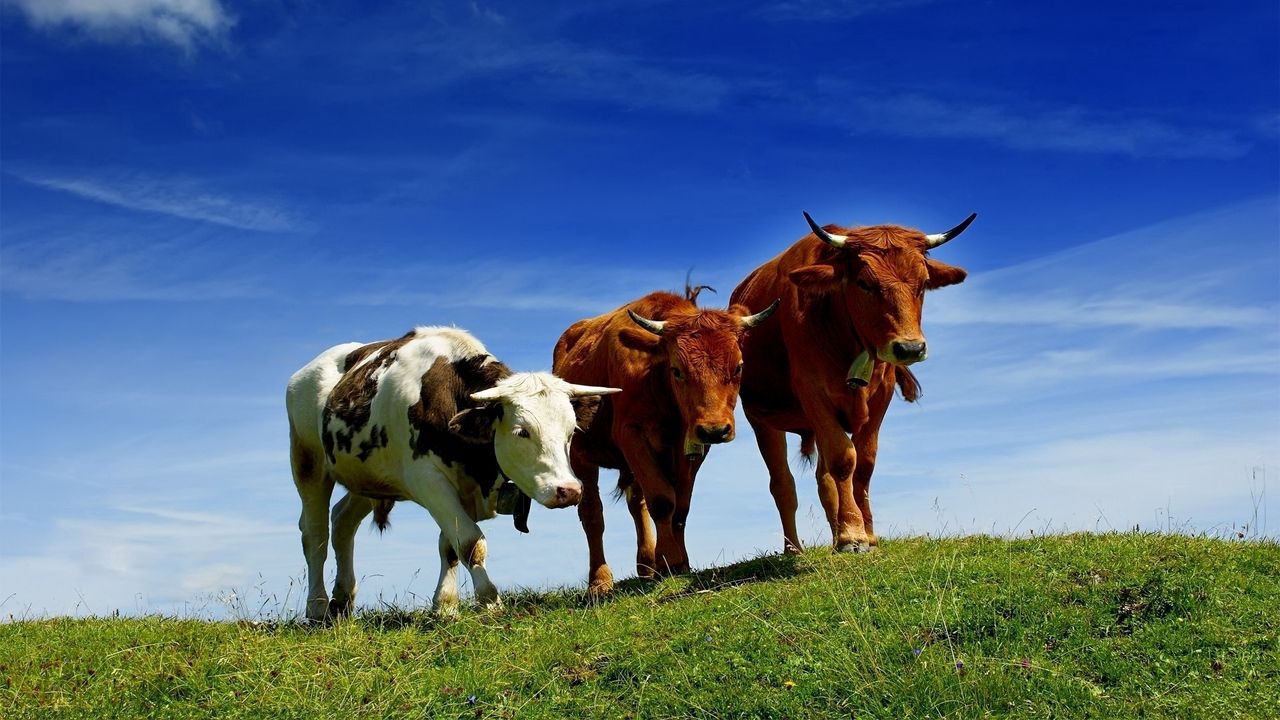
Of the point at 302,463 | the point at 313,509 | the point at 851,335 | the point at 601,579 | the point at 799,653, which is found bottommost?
the point at 799,653

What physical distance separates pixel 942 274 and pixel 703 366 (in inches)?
113

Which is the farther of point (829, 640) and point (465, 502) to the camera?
point (465, 502)

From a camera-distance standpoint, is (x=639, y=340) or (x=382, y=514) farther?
(x=382, y=514)

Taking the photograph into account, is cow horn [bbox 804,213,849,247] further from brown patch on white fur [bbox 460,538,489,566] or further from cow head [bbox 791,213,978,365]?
brown patch on white fur [bbox 460,538,489,566]

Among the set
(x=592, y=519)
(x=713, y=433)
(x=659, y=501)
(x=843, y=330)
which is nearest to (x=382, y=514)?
(x=592, y=519)

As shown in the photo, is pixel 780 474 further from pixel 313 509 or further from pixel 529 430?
pixel 313 509

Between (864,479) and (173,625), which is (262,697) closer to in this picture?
(173,625)

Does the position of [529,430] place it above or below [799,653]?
above

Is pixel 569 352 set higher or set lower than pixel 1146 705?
higher

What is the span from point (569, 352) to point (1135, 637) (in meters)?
8.78

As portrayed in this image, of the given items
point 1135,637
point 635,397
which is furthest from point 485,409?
point 1135,637

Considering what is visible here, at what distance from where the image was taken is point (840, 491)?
12.1 metres

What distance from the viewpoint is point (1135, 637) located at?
882 centimetres

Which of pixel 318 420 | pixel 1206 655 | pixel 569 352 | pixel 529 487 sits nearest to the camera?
pixel 1206 655
